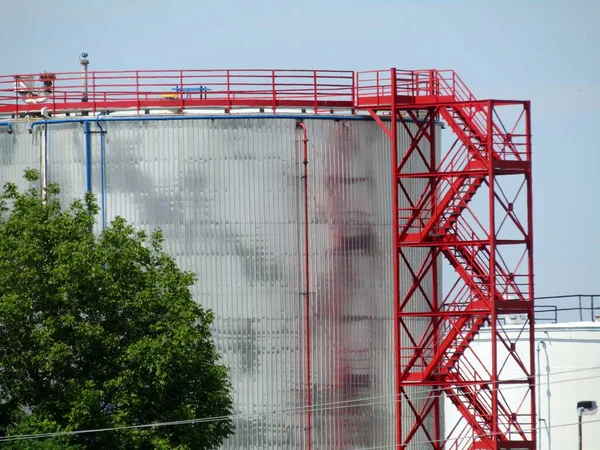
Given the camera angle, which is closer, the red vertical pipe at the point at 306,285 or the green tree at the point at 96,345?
the green tree at the point at 96,345

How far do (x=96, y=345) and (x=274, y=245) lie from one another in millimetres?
8740

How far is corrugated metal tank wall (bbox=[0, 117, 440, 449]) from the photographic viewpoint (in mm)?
47156

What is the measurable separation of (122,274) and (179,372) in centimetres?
346

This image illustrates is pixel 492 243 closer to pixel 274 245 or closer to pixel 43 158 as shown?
pixel 274 245

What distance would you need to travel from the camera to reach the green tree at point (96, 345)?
4000 centimetres

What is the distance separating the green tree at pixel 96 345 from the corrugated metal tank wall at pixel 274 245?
4570 millimetres

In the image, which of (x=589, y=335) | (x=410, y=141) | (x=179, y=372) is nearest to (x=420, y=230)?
(x=410, y=141)

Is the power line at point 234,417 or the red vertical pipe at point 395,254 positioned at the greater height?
the red vertical pipe at point 395,254

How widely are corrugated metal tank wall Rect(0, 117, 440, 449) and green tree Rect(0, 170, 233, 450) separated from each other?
15.0 feet

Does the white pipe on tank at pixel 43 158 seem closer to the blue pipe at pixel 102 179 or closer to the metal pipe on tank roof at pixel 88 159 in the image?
the metal pipe on tank roof at pixel 88 159

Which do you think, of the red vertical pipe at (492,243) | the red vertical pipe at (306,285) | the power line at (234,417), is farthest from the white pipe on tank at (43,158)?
the red vertical pipe at (492,243)

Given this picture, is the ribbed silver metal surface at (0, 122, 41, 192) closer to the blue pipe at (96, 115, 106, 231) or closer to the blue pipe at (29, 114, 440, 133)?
the blue pipe at (29, 114, 440, 133)

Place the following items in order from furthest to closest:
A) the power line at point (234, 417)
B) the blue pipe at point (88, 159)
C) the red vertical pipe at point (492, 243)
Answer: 1. the blue pipe at point (88, 159)
2. the red vertical pipe at point (492, 243)
3. the power line at point (234, 417)

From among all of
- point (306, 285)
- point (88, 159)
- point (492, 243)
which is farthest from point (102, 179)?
point (492, 243)
